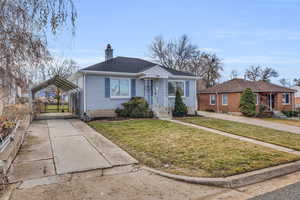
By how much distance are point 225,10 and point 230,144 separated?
918 centimetres

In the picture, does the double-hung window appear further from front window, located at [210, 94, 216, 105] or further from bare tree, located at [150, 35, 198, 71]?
bare tree, located at [150, 35, 198, 71]

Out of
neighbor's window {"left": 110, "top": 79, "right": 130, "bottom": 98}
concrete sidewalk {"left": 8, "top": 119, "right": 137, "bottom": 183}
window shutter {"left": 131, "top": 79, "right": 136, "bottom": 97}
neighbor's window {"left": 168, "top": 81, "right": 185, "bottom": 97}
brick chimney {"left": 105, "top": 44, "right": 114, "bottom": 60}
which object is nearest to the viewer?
concrete sidewalk {"left": 8, "top": 119, "right": 137, "bottom": 183}

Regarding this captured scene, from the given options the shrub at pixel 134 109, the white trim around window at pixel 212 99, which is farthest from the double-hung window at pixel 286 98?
the shrub at pixel 134 109

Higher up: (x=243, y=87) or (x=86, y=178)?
(x=243, y=87)

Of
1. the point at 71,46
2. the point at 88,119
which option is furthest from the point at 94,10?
the point at 88,119

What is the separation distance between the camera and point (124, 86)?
43.7 feet

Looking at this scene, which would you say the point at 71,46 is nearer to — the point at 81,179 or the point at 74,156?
the point at 81,179

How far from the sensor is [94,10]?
4211 mm

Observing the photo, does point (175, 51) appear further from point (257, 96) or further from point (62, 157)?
point (62, 157)

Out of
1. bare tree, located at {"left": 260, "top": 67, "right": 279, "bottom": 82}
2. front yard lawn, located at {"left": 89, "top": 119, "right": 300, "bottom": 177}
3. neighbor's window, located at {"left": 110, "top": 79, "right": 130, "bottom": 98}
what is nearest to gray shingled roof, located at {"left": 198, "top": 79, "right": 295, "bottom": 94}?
neighbor's window, located at {"left": 110, "top": 79, "right": 130, "bottom": 98}

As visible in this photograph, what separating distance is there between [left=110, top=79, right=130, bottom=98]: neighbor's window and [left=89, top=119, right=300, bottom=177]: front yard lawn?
5.85m

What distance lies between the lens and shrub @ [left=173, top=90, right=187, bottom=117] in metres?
14.1

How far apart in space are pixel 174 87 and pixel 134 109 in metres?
4.29

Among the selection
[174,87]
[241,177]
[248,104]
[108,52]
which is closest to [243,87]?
[248,104]
